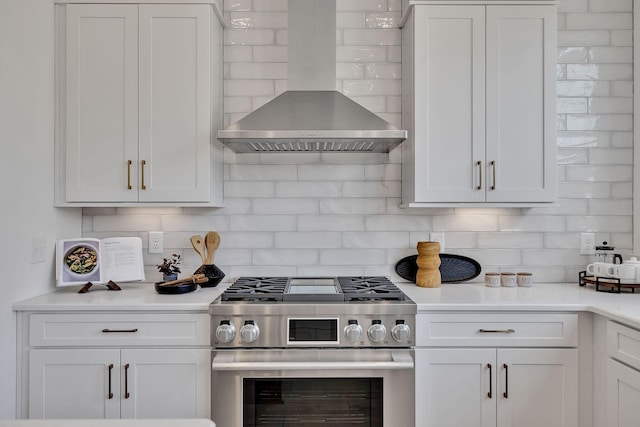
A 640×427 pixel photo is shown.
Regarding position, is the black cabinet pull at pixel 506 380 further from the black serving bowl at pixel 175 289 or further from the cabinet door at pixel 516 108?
the black serving bowl at pixel 175 289

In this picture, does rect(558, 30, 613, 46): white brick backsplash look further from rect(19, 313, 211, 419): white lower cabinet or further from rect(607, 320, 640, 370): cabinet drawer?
rect(19, 313, 211, 419): white lower cabinet

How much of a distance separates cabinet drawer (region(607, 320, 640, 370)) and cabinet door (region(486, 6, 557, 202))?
29.9 inches

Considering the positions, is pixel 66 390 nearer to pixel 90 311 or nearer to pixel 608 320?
pixel 90 311

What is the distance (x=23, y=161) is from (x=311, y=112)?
1.42 metres

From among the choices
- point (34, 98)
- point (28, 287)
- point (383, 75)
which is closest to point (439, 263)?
point (383, 75)

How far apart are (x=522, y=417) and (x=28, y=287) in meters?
2.43

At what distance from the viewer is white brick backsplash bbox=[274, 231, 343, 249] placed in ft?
9.04

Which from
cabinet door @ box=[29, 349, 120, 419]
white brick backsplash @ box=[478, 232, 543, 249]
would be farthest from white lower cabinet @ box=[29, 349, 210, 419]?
white brick backsplash @ box=[478, 232, 543, 249]

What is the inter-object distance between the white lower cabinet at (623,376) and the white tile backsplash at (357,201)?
85 cm

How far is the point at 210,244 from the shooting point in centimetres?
261

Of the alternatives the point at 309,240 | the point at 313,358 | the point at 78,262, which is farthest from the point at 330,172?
the point at 78,262

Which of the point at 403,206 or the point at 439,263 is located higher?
the point at 403,206

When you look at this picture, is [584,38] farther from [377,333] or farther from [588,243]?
[377,333]

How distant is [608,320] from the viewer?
1.97 meters
